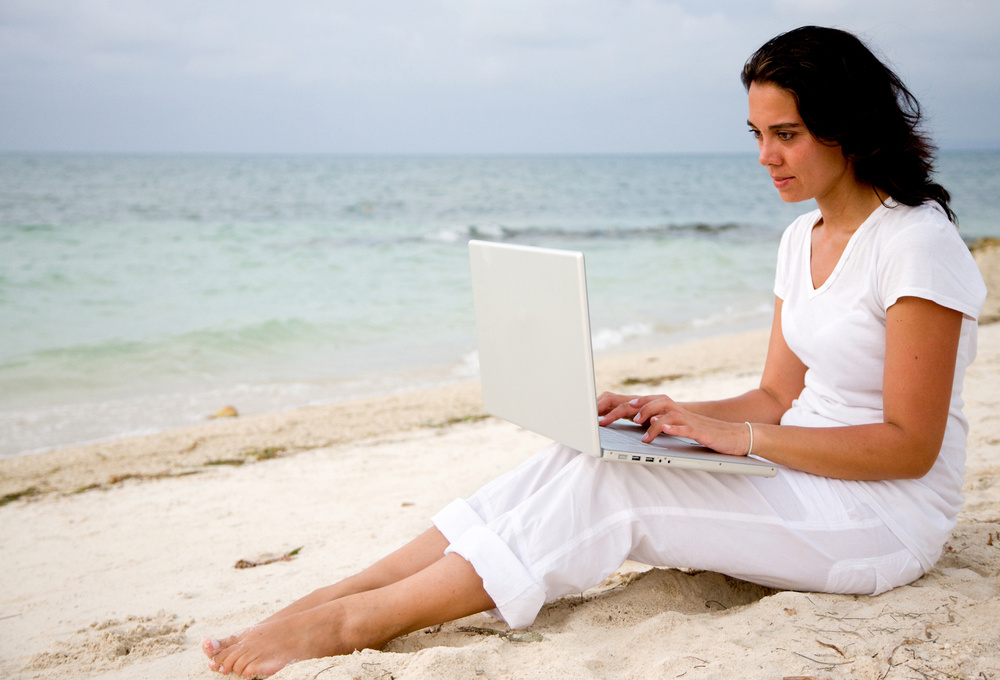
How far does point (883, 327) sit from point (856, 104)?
0.51 meters

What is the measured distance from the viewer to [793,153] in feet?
5.67

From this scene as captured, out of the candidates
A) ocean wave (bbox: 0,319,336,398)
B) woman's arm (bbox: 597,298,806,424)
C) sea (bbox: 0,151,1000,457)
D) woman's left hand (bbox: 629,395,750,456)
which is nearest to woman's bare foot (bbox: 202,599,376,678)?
woman's left hand (bbox: 629,395,750,456)

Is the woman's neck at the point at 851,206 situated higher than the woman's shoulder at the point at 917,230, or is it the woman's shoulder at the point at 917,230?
the woman's neck at the point at 851,206

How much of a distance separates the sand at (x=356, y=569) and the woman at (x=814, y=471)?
120mm

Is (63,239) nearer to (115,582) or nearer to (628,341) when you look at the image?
(628,341)

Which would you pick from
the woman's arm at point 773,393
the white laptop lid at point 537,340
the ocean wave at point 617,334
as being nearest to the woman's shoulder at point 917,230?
the woman's arm at point 773,393

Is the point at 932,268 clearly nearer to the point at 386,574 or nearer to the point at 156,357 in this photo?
the point at 386,574

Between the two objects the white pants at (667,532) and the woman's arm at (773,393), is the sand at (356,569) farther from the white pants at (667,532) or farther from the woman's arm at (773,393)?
the woman's arm at (773,393)

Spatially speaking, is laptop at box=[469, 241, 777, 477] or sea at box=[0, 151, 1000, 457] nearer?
laptop at box=[469, 241, 777, 477]

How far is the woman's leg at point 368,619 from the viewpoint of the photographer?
1688 millimetres

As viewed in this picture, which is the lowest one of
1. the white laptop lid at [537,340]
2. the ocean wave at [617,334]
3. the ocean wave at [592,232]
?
the ocean wave at [617,334]

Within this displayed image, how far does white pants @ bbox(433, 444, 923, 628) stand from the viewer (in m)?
1.66

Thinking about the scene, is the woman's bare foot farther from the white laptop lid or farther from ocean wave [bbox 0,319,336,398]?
ocean wave [bbox 0,319,336,398]

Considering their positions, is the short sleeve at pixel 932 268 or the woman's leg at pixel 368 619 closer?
the short sleeve at pixel 932 268
